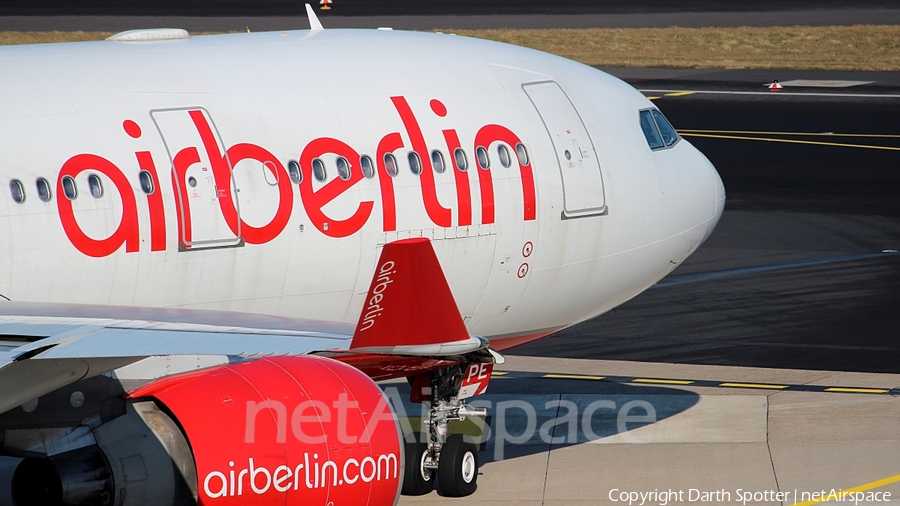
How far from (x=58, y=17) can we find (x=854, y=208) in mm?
61679

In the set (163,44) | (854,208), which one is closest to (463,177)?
(163,44)

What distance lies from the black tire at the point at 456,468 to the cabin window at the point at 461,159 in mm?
3211

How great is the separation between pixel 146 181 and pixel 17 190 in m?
1.30

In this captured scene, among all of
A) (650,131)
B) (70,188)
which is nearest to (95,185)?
(70,188)

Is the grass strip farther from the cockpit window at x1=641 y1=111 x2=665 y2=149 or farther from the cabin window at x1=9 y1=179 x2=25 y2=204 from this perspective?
the cabin window at x1=9 y1=179 x2=25 y2=204

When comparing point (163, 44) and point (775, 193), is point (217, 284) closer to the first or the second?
point (163, 44)

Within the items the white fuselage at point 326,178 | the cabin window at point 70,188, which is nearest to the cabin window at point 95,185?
the white fuselage at point 326,178

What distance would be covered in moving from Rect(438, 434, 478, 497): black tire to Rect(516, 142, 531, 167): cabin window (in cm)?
347

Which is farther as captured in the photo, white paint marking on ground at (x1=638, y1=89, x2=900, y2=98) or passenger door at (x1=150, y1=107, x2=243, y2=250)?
white paint marking on ground at (x1=638, y1=89, x2=900, y2=98)

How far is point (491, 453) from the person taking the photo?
18.0 meters

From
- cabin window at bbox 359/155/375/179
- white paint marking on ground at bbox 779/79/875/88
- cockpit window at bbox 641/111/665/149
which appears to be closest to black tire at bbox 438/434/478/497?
cabin window at bbox 359/155/375/179

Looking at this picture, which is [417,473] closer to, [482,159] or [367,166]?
[367,166]

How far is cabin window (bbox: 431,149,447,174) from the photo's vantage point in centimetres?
1585

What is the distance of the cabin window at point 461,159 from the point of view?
16062 millimetres
